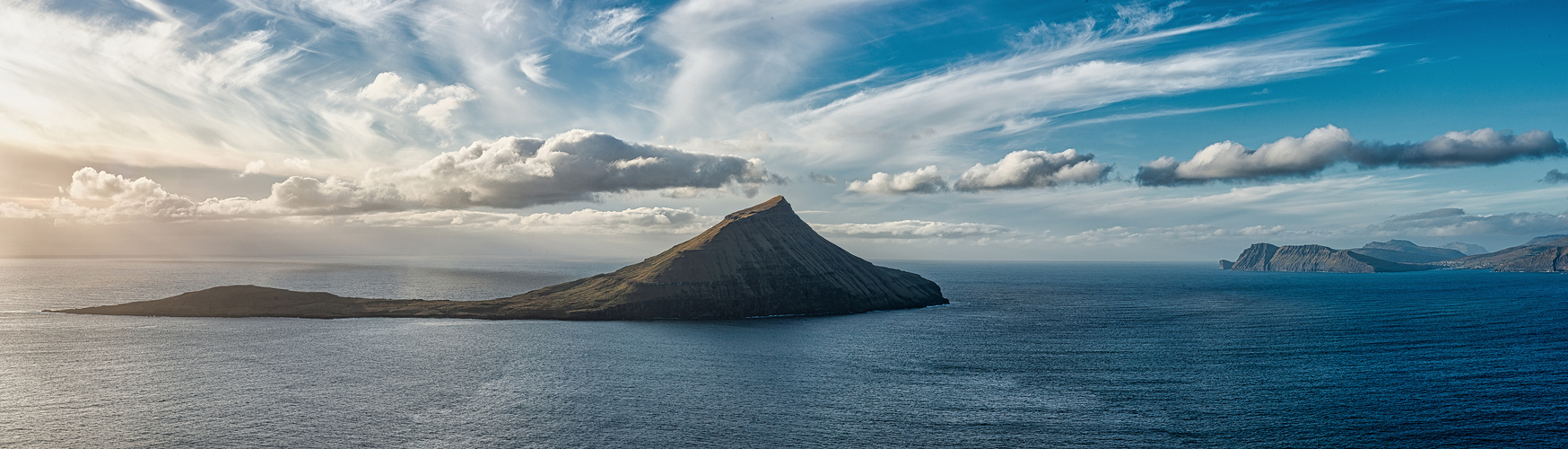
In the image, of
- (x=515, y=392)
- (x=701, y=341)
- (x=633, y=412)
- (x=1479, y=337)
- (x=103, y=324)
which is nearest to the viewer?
(x=633, y=412)

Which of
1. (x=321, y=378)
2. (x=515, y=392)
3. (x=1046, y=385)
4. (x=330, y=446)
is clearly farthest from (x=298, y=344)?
(x=1046, y=385)

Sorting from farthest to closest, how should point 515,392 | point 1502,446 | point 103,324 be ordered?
point 103,324, point 515,392, point 1502,446

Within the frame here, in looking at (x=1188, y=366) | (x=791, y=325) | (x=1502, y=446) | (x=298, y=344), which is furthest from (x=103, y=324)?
(x=1502, y=446)

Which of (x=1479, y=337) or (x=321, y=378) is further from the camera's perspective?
(x=1479, y=337)

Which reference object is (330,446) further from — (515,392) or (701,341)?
(701,341)

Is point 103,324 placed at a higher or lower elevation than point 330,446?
higher

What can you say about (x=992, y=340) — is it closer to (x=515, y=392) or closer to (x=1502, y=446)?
(x=1502, y=446)
